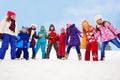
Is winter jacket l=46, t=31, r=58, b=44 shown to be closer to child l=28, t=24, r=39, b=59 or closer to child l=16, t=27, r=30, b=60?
child l=28, t=24, r=39, b=59

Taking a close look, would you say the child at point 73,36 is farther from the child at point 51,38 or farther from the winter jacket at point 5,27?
the winter jacket at point 5,27

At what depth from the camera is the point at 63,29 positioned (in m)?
15.5

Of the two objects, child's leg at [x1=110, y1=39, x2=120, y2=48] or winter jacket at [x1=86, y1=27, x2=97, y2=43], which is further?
winter jacket at [x1=86, y1=27, x2=97, y2=43]

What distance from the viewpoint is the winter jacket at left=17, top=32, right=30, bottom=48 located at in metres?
13.5

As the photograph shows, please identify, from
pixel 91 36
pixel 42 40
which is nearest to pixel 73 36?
pixel 91 36

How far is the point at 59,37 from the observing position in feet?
50.0

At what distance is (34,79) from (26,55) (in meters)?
4.73


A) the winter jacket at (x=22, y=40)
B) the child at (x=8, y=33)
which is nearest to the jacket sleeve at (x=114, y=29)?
the winter jacket at (x=22, y=40)

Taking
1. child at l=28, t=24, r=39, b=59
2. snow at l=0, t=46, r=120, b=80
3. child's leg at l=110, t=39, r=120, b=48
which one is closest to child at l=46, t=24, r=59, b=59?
child at l=28, t=24, r=39, b=59

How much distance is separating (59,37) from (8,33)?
3.19 m

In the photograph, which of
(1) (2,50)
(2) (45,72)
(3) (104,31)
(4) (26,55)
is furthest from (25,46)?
(2) (45,72)

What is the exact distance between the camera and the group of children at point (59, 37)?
41.6ft

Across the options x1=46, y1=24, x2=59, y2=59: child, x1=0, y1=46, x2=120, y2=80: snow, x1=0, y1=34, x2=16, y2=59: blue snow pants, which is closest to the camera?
x1=0, y1=46, x2=120, y2=80: snow

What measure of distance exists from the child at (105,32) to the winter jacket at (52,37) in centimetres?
253
